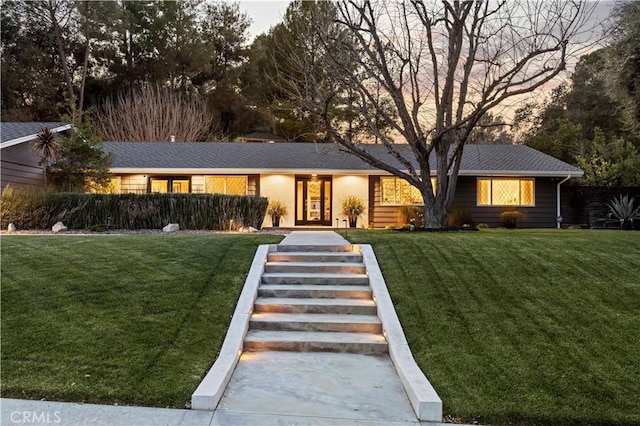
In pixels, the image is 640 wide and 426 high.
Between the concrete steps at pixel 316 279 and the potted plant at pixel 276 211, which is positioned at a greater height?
the potted plant at pixel 276 211

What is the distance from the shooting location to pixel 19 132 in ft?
46.7

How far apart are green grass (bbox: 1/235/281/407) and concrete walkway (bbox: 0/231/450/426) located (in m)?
0.20

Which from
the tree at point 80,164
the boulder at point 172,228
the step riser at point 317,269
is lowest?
the step riser at point 317,269

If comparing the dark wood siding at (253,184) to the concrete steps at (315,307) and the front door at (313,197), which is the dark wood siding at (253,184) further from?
the concrete steps at (315,307)

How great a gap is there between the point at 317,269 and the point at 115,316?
3043mm

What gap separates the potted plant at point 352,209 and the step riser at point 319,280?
33.3ft

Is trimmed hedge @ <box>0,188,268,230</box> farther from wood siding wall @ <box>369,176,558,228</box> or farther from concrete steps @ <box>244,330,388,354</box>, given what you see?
concrete steps @ <box>244,330,388,354</box>

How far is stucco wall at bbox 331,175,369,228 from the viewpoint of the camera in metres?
17.4

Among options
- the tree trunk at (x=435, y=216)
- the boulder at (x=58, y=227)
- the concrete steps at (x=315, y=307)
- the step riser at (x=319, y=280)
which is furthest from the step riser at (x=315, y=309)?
the boulder at (x=58, y=227)

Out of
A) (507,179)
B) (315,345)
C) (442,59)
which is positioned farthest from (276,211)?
(315,345)

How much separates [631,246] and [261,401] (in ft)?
25.9

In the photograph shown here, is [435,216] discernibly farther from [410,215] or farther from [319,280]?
[319,280]

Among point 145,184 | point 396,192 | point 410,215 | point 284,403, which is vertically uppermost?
point 145,184

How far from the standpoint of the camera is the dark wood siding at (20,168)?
44.3ft
